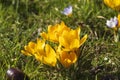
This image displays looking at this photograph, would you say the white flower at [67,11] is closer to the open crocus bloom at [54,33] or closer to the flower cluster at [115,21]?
the flower cluster at [115,21]

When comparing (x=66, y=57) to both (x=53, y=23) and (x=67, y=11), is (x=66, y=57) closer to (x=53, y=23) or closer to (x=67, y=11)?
(x=67, y=11)

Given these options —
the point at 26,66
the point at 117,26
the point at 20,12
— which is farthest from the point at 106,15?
the point at 26,66

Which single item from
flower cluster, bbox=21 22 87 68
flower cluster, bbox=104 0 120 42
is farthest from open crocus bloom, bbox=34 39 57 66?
flower cluster, bbox=104 0 120 42

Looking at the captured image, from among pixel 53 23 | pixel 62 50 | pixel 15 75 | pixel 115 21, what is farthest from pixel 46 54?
pixel 53 23

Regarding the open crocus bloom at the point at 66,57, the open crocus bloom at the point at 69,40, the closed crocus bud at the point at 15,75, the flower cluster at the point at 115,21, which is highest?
the flower cluster at the point at 115,21


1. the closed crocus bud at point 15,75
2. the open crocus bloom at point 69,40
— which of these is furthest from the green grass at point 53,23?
the open crocus bloom at point 69,40
